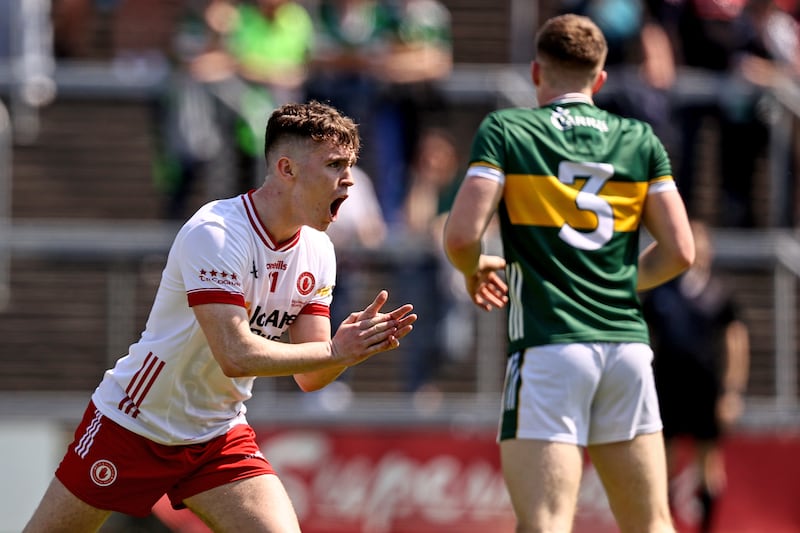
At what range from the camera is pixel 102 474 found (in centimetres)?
536

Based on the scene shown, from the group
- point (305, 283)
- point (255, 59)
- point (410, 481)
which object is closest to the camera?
point (305, 283)

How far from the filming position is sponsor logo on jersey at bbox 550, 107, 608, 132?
5984 millimetres

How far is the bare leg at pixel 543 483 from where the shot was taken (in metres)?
5.60

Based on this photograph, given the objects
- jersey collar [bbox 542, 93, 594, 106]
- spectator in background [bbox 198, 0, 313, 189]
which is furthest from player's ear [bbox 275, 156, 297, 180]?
spectator in background [bbox 198, 0, 313, 189]

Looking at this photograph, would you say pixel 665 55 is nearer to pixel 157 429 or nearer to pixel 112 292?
pixel 112 292

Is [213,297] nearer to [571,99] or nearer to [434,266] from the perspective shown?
[571,99]

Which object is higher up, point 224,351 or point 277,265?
point 277,265

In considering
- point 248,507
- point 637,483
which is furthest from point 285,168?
point 637,483

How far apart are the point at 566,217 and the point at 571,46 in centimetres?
73

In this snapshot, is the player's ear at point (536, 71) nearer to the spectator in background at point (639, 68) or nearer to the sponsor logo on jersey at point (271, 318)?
the sponsor logo on jersey at point (271, 318)

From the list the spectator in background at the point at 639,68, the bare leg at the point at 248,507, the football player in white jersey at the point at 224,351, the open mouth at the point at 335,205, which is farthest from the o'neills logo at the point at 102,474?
the spectator in background at the point at 639,68

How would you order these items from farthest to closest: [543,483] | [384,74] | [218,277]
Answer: [384,74] → [543,483] → [218,277]

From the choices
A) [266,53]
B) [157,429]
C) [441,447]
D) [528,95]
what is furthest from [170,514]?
[157,429]

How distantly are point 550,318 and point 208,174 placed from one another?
561 centimetres
